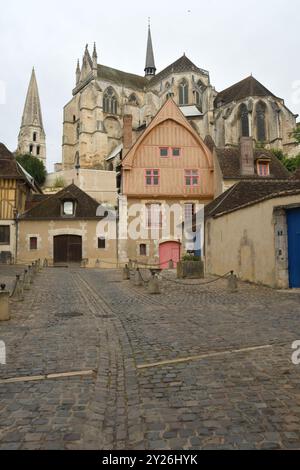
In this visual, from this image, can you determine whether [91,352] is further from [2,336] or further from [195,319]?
[195,319]

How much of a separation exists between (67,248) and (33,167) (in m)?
29.9

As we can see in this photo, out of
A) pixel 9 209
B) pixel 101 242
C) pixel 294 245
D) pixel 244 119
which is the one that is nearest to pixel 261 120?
pixel 244 119

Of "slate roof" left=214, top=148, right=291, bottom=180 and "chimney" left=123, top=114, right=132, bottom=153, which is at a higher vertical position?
"chimney" left=123, top=114, right=132, bottom=153

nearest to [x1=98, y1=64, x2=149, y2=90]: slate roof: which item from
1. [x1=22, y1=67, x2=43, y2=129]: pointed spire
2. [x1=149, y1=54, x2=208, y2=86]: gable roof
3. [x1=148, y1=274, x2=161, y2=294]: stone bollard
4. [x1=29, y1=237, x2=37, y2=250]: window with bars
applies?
[x1=149, y1=54, x2=208, y2=86]: gable roof

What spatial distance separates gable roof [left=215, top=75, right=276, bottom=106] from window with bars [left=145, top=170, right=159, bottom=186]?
1108 inches

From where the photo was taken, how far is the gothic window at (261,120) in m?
49.8

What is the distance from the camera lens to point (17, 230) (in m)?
28.9

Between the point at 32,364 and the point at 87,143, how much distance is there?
56725 millimetres

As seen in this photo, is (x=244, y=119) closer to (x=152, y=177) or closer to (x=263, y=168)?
(x=263, y=168)

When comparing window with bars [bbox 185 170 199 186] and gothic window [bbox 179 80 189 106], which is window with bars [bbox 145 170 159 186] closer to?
window with bars [bbox 185 170 199 186]

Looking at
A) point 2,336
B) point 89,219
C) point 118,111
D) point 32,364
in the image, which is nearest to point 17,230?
point 89,219

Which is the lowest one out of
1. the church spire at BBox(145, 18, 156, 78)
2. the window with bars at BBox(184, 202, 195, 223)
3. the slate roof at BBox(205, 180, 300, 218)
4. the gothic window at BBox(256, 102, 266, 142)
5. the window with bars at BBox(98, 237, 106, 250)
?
the window with bars at BBox(98, 237, 106, 250)

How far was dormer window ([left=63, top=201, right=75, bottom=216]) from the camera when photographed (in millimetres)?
29453

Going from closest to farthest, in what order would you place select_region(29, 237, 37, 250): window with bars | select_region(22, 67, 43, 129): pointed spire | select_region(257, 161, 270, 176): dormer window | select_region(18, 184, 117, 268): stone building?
select_region(257, 161, 270, 176): dormer window, select_region(18, 184, 117, 268): stone building, select_region(29, 237, 37, 250): window with bars, select_region(22, 67, 43, 129): pointed spire
